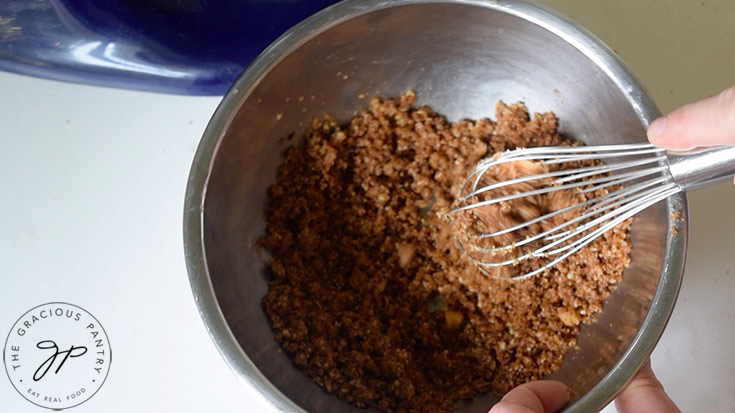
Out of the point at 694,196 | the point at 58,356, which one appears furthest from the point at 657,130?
the point at 58,356

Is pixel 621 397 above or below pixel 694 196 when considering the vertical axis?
below

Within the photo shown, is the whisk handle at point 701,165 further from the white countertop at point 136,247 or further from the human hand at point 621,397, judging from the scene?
the white countertop at point 136,247

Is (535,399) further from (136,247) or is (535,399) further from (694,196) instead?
(136,247)

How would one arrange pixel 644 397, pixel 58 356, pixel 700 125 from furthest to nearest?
pixel 58 356
pixel 644 397
pixel 700 125

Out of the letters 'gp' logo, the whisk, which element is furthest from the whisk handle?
the letters 'gp' logo

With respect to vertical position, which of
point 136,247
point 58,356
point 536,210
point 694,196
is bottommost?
point 58,356

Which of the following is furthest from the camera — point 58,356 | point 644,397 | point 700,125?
point 58,356

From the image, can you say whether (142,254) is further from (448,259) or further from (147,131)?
(448,259)
